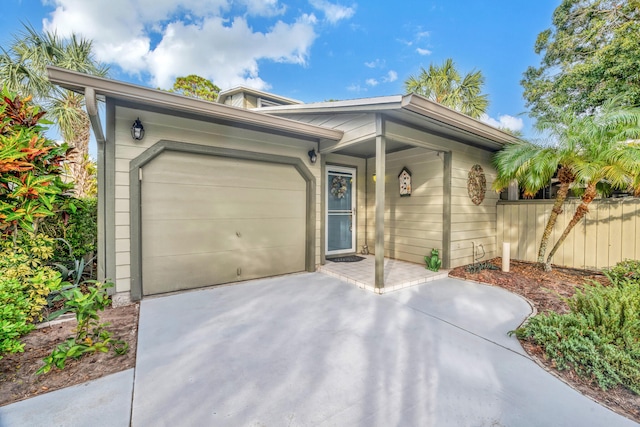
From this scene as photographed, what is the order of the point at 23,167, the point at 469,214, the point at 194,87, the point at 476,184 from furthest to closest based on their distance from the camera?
1. the point at 194,87
2. the point at 476,184
3. the point at 469,214
4. the point at 23,167

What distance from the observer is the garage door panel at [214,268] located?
358cm

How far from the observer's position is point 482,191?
18.2 ft

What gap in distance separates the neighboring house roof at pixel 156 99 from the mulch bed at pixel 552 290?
3.72m

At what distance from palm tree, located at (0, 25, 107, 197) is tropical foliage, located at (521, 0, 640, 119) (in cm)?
1254

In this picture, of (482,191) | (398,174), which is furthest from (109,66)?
(482,191)

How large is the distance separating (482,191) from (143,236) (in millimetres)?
6113

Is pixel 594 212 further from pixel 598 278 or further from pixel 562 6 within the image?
pixel 562 6

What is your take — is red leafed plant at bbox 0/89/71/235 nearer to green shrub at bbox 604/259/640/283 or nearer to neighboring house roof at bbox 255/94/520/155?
neighboring house roof at bbox 255/94/520/155

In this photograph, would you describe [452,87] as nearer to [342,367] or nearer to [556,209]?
[556,209]

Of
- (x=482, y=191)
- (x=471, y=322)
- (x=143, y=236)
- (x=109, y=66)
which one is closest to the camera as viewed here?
(x=471, y=322)

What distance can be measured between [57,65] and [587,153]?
12.5 m

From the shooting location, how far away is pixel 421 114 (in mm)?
3516

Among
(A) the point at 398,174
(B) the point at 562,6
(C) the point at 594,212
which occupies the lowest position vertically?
(C) the point at 594,212

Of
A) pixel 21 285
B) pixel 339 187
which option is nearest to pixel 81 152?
pixel 21 285
